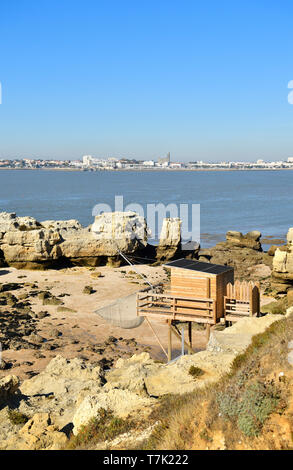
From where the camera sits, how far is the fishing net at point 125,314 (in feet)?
77.4

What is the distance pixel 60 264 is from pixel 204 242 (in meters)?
26.7

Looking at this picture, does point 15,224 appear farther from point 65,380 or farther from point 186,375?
point 186,375

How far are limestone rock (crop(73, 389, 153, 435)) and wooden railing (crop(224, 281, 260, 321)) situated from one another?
7.85 meters

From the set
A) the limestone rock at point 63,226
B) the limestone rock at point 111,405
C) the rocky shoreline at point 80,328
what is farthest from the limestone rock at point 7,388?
the limestone rock at point 63,226

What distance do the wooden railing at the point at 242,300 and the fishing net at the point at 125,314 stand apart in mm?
5975

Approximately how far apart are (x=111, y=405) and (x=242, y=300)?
877cm

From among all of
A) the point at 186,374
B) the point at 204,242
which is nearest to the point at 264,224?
the point at 204,242

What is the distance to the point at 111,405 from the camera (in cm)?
1096

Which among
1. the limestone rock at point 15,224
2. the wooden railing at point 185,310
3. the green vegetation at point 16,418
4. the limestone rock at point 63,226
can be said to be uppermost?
the limestone rock at point 15,224

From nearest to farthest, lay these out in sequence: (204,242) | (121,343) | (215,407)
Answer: (215,407), (121,343), (204,242)

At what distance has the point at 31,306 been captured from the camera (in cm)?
2930

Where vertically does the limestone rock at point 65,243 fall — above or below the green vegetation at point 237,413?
below

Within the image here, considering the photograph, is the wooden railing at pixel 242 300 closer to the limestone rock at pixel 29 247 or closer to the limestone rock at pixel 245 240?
the limestone rock at pixel 29 247
